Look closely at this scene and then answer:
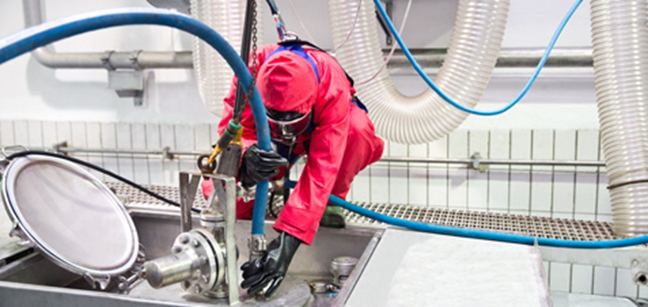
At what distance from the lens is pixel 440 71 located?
1.85m

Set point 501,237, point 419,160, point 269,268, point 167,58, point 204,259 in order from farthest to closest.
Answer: point 167,58 → point 419,160 → point 501,237 → point 269,268 → point 204,259

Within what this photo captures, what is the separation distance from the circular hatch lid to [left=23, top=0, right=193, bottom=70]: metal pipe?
50.8 inches

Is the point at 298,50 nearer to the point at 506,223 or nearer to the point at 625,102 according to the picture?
the point at 506,223

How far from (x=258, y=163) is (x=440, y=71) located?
43.9 inches

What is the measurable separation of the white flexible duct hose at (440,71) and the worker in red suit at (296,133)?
529 millimetres

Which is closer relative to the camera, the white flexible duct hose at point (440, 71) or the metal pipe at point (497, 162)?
the white flexible duct hose at point (440, 71)

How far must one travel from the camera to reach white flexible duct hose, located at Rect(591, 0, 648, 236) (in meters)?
1.54

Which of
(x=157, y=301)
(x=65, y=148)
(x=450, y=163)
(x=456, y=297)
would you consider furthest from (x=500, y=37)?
(x=65, y=148)

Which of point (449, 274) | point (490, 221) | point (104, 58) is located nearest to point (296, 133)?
point (449, 274)

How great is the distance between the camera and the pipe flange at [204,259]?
90cm

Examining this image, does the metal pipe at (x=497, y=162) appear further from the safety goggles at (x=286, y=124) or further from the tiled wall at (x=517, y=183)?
the safety goggles at (x=286, y=124)

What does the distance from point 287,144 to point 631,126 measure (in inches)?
46.1

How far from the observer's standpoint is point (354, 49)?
186 cm

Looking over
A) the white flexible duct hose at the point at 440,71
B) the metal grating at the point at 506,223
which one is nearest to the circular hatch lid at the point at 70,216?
the metal grating at the point at 506,223
